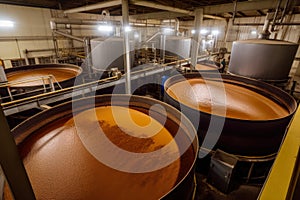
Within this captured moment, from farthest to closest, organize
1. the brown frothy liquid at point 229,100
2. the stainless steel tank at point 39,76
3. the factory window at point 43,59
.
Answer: the factory window at point 43,59 < the stainless steel tank at point 39,76 < the brown frothy liquid at point 229,100

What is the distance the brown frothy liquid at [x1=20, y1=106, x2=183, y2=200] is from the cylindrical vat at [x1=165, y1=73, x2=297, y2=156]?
1307 mm

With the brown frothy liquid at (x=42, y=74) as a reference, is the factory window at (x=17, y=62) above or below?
below

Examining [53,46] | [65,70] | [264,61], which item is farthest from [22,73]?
[264,61]

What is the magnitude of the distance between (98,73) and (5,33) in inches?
302

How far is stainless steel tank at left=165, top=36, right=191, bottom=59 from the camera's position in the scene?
28.4 feet

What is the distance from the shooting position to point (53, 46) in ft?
39.2

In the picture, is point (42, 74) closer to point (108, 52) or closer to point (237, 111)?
point (108, 52)

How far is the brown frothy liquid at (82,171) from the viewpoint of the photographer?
5.47 ft

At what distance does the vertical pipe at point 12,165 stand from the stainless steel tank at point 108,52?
20.4 feet

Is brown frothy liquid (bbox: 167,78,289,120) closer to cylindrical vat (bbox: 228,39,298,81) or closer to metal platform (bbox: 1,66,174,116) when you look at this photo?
cylindrical vat (bbox: 228,39,298,81)

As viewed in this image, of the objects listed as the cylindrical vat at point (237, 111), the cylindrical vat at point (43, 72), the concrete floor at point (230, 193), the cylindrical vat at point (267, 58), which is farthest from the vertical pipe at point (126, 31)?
the concrete floor at point (230, 193)

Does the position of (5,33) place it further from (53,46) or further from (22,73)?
Answer: (22,73)

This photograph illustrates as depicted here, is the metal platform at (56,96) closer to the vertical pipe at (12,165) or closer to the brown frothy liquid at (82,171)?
the brown frothy liquid at (82,171)

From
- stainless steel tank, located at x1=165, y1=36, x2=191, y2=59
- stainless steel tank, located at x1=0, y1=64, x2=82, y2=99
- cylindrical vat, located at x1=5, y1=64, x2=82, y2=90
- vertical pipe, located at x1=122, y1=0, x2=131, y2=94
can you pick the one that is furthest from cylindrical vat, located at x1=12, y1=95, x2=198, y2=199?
stainless steel tank, located at x1=165, y1=36, x2=191, y2=59
